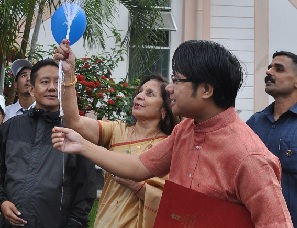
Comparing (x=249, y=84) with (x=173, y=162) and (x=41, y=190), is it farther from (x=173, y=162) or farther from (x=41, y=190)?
(x=173, y=162)

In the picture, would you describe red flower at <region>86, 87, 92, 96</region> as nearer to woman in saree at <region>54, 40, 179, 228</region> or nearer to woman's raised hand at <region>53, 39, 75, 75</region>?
woman in saree at <region>54, 40, 179, 228</region>

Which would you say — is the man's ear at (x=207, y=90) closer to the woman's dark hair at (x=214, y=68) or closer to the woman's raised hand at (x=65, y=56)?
the woman's dark hair at (x=214, y=68)

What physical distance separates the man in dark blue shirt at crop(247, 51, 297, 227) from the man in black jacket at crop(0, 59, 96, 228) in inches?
40.0

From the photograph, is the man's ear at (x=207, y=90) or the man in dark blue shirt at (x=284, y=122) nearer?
the man's ear at (x=207, y=90)

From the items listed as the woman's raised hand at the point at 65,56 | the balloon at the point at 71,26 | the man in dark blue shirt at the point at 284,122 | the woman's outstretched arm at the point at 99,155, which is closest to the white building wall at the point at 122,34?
the man in dark blue shirt at the point at 284,122

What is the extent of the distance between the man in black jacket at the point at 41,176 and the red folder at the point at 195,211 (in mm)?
1217

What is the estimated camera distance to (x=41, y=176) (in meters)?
3.25

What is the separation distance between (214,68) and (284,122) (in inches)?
61.7

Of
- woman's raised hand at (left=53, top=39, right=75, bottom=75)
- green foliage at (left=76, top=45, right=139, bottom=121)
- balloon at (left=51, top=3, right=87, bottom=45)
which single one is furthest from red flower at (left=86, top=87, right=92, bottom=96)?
woman's raised hand at (left=53, top=39, right=75, bottom=75)

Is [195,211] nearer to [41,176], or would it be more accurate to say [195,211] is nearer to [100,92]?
[41,176]

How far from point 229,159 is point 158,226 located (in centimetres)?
36

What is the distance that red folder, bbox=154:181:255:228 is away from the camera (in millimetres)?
1977

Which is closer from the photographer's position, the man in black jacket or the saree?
the saree

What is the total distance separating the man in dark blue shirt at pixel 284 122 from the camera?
335 cm
